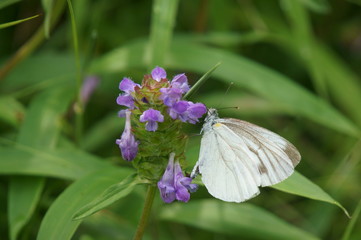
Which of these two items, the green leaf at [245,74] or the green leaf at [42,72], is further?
the green leaf at [42,72]

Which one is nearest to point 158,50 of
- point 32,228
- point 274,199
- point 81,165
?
point 81,165

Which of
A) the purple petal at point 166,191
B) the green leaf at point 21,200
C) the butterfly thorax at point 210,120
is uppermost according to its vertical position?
the butterfly thorax at point 210,120

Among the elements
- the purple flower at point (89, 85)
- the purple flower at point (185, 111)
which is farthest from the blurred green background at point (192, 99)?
the purple flower at point (185, 111)

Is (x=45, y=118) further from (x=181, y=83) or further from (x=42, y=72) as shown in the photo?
(x=181, y=83)

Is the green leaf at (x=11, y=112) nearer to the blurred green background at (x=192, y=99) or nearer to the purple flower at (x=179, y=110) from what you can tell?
the blurred green background at (x=192, y=99)

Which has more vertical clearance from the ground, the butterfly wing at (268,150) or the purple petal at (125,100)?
the purple petal at (125,100)

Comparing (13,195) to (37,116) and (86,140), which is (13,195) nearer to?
A: (37,116)
